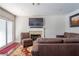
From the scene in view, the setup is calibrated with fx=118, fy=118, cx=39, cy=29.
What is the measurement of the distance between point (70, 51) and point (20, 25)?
617 centimetres

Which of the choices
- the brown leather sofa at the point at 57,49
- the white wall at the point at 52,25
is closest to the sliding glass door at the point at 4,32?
the white wall at the point at 52,25

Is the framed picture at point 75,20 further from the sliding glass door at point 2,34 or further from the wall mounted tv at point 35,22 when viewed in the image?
the sliding glass door at point 2,34

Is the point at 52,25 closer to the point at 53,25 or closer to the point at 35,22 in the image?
the point at 53,25

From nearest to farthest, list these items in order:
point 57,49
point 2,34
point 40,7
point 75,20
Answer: point 57,49 → point 40,7 → point 2,34 → point 75,20

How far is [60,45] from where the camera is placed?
3156 millimetres

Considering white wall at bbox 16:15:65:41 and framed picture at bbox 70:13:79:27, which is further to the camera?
white wall at bbox 16:15:65:41

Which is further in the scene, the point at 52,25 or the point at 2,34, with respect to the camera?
the point at 52,25

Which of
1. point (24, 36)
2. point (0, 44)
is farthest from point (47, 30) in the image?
point (0, 44)

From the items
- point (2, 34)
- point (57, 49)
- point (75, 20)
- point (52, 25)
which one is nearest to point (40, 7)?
point (75, 20)

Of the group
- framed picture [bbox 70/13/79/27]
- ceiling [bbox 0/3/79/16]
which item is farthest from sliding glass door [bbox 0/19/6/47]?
framed picture [bbox 70/13/79/27]

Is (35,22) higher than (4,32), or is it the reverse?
(35,22)

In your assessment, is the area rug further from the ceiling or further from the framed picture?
the framed picture

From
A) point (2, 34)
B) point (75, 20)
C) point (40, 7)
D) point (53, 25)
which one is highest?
Answer: point (40, 7)

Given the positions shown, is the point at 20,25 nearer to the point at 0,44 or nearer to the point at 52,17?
the point at 52,17
